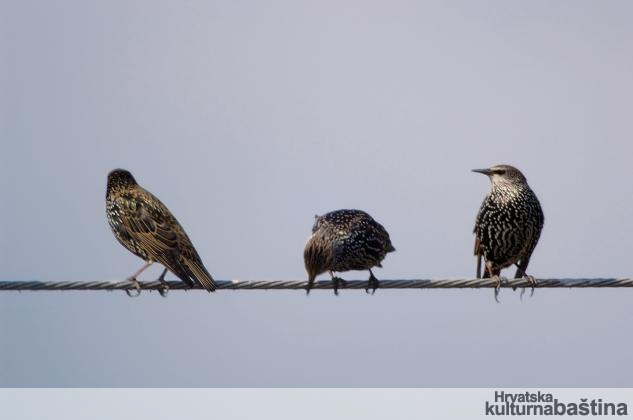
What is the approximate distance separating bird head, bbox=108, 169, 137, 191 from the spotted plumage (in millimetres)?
3385

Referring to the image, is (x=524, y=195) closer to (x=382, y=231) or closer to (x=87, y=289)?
(x=382, y=231)

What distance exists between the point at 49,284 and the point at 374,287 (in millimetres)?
2983

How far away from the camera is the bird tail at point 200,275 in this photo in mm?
10727

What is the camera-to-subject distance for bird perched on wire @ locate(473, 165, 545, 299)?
1252 cm

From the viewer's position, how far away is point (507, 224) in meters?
12.5

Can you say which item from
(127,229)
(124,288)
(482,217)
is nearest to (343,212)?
(482,217)

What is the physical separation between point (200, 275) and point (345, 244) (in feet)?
5.80

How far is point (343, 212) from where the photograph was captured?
1286cm

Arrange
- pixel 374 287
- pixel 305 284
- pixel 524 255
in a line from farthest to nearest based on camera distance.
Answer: pixel 524 255 → pixel 374 287 → pixel 305 284

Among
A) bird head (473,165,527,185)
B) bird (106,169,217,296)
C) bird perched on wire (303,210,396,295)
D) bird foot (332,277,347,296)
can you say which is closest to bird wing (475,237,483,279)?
bird head (473,165,527,185)

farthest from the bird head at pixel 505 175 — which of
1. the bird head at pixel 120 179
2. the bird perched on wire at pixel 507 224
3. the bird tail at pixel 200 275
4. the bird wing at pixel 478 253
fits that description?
the bird head at pixel 120 179

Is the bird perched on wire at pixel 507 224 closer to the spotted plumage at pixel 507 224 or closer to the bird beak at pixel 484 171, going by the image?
the spotted plumage at pixel 507 224
